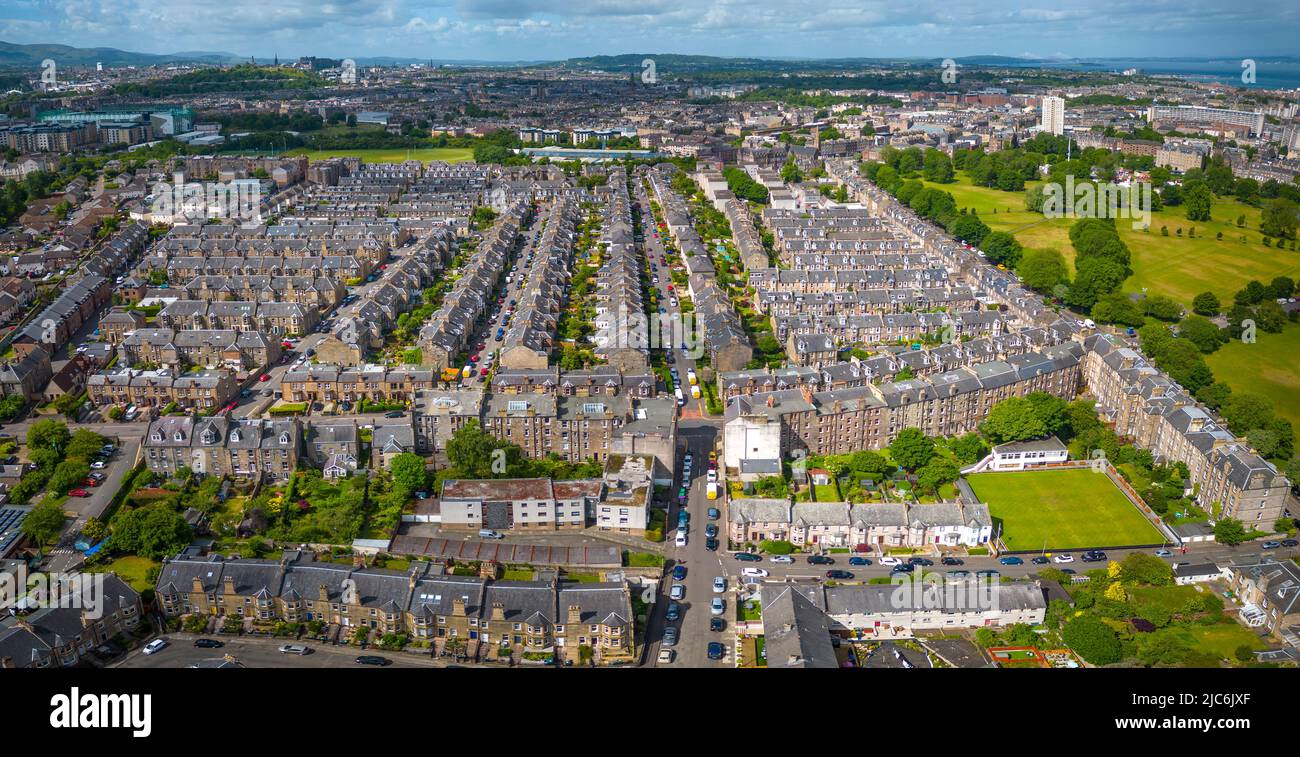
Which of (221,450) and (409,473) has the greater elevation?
(221,450)

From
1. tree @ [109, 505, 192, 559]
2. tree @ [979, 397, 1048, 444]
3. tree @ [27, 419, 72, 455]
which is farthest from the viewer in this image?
tree @ [979, 397, 1048, 444]

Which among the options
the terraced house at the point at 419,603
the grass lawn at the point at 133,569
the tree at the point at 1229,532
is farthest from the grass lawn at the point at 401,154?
the tree at the point at 1229,532

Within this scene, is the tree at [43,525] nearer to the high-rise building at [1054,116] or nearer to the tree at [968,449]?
the tree at [968,449]

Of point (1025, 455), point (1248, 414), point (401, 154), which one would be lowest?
point (1025, 455)

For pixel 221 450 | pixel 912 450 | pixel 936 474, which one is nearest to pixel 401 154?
pixel 221 450

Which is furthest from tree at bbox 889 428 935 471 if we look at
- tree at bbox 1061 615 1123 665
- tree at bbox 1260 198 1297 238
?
tree at bbox 1260 198 1297 238

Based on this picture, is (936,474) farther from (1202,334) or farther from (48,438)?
(48,438)

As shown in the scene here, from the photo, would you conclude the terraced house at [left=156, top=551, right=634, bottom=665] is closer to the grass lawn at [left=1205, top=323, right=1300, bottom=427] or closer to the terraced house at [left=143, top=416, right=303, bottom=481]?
the terraced house at [left=143, top=416, right=303, bottom=481]
